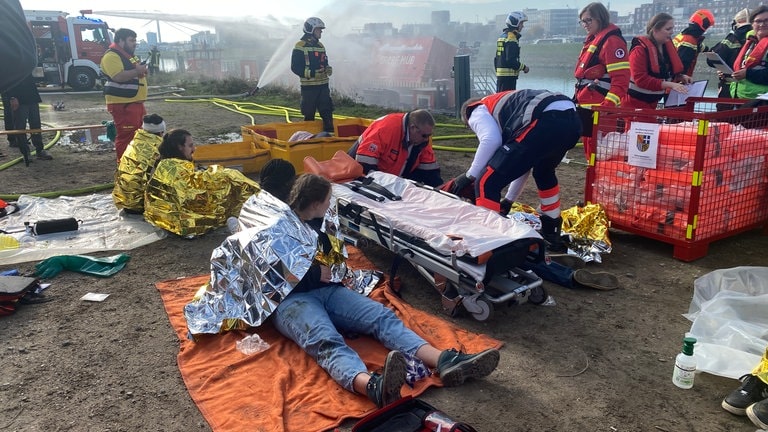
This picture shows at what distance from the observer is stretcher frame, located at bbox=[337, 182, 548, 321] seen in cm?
380

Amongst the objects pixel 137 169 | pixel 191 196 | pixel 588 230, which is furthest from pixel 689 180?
pixel 137 169

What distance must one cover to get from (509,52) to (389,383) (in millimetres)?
8178

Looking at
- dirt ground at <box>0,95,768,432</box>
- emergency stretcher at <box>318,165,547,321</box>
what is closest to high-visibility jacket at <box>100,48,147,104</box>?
dirt ground at <box>0,95,768,432</box>

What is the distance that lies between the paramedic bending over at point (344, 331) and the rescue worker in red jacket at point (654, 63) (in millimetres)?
4270

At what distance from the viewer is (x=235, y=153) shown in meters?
8.29

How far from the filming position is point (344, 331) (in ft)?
12.0

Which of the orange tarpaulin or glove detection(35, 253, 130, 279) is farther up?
glove detection(35, 253, 130, 279)

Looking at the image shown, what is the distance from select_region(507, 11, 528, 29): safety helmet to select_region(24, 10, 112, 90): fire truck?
63.0 ft

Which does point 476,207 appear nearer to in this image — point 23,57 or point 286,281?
point 286,281

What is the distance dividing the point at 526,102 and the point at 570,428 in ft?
8.91

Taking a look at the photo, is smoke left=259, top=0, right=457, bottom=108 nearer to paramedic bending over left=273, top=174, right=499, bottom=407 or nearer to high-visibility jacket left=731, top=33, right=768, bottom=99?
high-visibility jacket left=731, top=33, right=768, bottom=99

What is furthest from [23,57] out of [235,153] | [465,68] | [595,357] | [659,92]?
[465,68]

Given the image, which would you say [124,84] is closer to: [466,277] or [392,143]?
[392,143]

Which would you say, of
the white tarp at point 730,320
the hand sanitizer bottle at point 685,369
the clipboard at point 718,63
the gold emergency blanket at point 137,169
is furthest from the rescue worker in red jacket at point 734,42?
the gold emergency blanket at point 137,169
